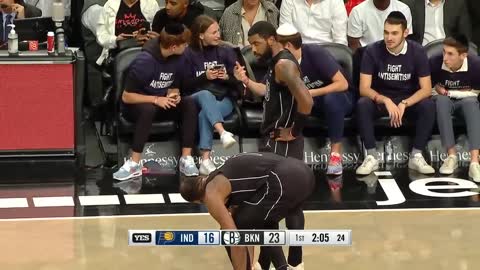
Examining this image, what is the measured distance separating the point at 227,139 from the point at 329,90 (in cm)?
99

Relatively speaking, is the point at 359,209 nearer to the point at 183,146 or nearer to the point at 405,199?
the point at 405,199

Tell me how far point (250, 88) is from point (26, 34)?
2119 millimetres

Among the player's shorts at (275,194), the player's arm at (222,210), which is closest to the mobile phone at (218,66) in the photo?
the player's shorts at (275,194)

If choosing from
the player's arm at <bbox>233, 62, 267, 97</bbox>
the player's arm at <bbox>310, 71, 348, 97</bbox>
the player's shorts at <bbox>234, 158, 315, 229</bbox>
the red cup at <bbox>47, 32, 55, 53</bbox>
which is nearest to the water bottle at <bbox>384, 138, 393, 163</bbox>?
the player's arm at <bbox>310, 71, 348, 97</bbox>

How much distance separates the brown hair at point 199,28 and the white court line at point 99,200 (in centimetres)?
158

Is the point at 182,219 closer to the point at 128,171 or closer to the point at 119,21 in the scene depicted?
the point at 128,171

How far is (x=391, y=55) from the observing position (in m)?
10.7

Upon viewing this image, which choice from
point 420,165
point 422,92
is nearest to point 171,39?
point 422,92

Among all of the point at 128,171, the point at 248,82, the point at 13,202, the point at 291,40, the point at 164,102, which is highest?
the point at 291,40

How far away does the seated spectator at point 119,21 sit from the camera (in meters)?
11.1

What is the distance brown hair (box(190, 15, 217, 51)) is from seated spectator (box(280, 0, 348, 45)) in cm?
103

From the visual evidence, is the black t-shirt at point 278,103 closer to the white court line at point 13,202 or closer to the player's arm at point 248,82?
the player's arm at point 248,82

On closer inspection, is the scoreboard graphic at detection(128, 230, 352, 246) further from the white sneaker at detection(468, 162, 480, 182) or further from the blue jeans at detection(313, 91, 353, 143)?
the white sneaker at detection(468, 162, 480, 182)

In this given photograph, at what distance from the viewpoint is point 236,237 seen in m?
7.09
